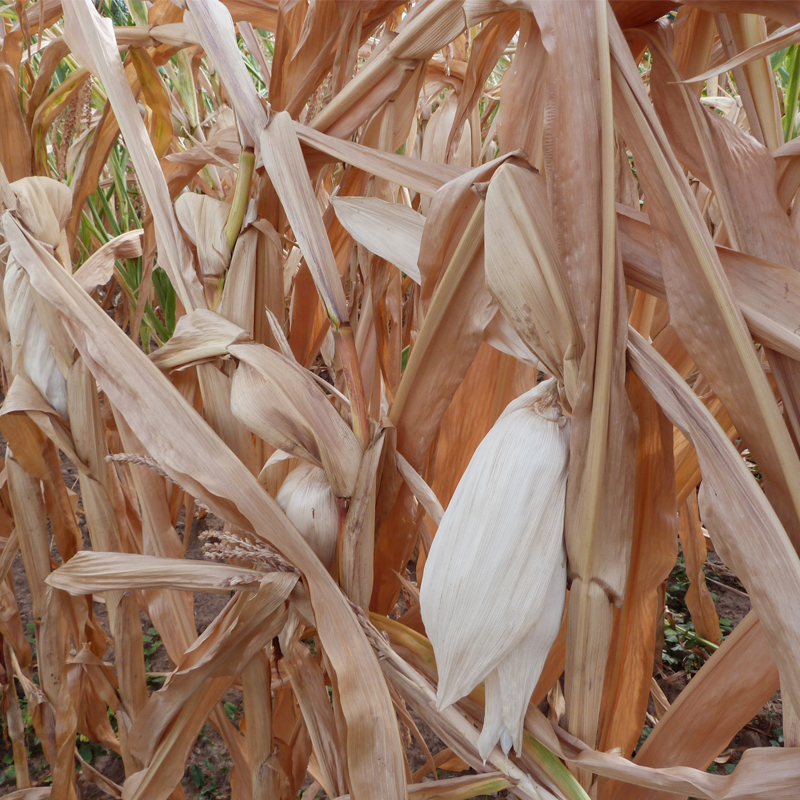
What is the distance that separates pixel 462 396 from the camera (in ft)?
1.32

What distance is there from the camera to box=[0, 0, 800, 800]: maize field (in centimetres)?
24

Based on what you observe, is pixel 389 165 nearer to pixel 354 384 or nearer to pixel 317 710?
pixel 354 384

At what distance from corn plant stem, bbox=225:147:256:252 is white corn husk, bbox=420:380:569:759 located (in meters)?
0.18

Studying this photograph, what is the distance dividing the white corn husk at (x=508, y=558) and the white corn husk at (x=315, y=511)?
0.08 m

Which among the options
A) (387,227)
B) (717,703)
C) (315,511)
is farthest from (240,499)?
(717,703)

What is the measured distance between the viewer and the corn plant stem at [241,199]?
34 cm

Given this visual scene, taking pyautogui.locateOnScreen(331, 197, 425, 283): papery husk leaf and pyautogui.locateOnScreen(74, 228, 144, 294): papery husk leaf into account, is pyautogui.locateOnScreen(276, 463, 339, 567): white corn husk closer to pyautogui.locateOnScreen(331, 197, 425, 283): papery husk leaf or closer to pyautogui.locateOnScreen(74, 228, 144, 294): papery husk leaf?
pyautogui.locateOnScreen(331, 197, 425, 283): papery husk leaf

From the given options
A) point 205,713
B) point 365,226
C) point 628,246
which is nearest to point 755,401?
point 628,246

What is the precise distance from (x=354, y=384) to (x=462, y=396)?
12 cm

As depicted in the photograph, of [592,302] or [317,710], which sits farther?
[317,710]

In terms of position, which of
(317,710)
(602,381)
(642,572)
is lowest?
(317,710)

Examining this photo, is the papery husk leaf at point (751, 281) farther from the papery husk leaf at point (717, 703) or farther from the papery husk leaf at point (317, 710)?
the papery husk leaf at point (317, 710)

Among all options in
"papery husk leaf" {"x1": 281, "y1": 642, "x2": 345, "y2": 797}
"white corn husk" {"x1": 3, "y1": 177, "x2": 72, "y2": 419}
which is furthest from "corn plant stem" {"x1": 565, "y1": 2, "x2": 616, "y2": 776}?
"white corn husk" {"x1": 3, "y1": 177, "x2": 72, "y2": 419}

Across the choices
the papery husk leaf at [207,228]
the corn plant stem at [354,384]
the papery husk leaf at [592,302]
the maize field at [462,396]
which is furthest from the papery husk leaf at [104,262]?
the papery husk leaf at [592,302]
